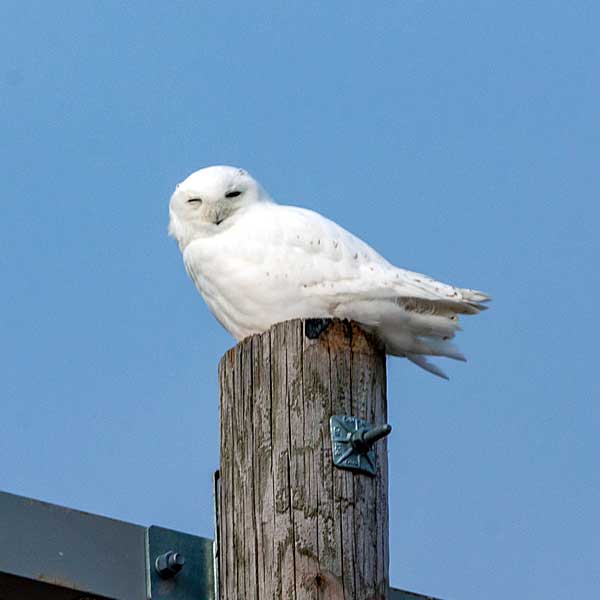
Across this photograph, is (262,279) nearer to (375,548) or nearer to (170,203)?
(170,203)

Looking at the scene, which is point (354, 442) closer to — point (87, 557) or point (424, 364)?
point (87, 557)

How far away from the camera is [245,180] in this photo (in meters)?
5.75

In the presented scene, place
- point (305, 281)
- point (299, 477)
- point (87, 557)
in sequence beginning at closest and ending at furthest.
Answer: point (299, 477), point (87, 557), point (305, 281)

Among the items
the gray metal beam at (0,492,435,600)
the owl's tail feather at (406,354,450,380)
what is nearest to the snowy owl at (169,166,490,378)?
the owl's tail feather at (406,354,450,380)

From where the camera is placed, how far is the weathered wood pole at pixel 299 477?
307 centimetres

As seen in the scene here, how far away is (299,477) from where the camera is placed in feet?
10.3

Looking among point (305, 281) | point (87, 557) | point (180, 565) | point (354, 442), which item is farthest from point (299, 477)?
point (305, 281)

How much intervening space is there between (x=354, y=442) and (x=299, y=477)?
156 mm

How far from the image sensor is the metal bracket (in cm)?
314

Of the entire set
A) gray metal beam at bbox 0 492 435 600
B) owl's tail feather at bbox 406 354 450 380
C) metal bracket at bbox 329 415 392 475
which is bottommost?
gray metal beam at bbox 0 492 435 600

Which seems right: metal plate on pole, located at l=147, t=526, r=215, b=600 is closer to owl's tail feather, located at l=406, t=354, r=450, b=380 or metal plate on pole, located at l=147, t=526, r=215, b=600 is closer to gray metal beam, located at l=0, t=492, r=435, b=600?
gray metal beam, located at l=0, t=492, r=435, b=600

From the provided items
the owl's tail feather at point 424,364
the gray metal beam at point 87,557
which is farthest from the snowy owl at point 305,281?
the gray metal beam at point 87,557

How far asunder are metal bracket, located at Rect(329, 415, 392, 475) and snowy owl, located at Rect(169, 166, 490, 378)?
678 mm

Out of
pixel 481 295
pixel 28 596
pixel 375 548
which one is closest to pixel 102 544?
pixel 28 596
